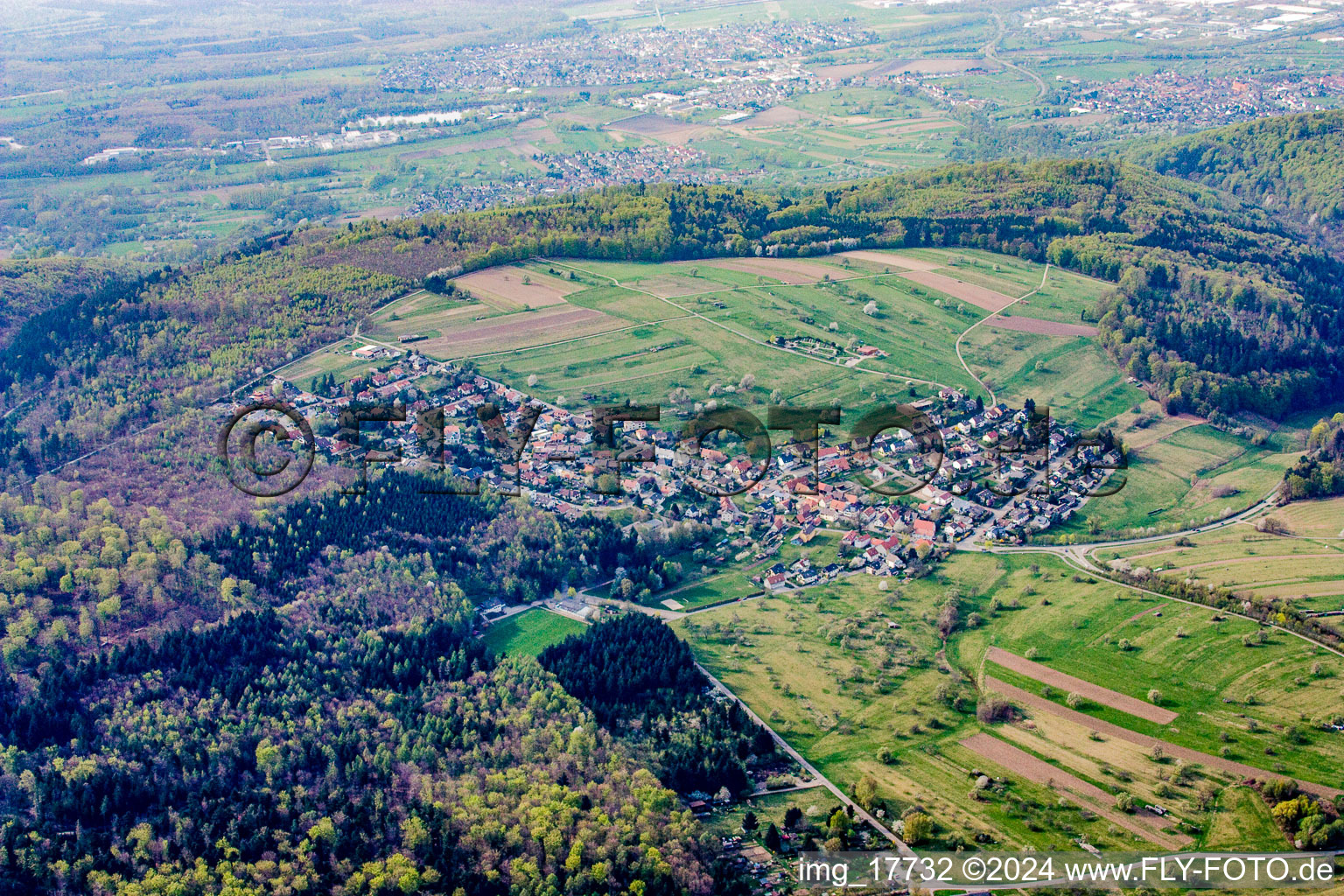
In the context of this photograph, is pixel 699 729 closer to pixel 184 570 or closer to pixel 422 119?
pixel 184 570

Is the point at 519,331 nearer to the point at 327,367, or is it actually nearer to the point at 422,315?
the point at 422,315

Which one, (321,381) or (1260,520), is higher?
(321,381)

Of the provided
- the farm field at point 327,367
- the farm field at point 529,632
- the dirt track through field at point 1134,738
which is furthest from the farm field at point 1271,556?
the farm field at point 327,367

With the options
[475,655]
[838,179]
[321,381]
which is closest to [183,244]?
[321,381]

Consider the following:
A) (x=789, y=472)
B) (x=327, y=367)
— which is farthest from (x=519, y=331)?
(x=789, y=472)

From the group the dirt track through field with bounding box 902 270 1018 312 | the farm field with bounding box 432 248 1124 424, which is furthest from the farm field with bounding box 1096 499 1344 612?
the dirt track through field with bounding box 902 270 1018 312

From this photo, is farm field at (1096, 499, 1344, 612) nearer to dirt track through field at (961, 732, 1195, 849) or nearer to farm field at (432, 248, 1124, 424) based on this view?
farm field at (432, 248, 1124, 424)

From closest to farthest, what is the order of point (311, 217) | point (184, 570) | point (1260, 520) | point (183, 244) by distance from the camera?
point (184, 570), point (1260, 520), point (183, 244), point (311, 217)
